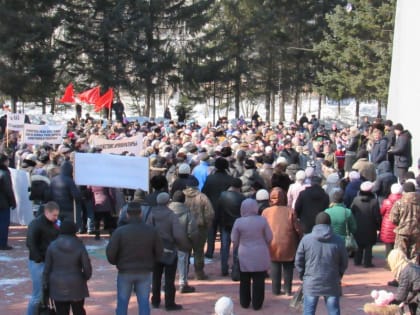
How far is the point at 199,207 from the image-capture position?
1041 cm

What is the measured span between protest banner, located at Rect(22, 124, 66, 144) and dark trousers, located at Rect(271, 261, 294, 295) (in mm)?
8282

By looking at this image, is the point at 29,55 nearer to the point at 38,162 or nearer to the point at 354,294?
the point at 38,162

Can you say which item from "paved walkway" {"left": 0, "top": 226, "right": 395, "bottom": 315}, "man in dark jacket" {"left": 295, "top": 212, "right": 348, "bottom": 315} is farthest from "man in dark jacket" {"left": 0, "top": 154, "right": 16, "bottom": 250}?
"man in dark jacket" {"left": 295, "top": 212, "right": 348, "bottom": 315}

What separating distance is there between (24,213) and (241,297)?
22.4 feet

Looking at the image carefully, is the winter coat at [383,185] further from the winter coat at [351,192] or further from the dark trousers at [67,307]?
the dark trousers at [67,307]

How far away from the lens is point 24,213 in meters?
14.7

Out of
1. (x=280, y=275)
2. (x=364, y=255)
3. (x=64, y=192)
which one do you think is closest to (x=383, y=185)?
(x=364, y=255)

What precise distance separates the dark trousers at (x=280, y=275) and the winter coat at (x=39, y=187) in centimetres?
456

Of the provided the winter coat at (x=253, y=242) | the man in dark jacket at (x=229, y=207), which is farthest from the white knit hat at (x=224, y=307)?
the man in dark jacket at (x=229, y=207)

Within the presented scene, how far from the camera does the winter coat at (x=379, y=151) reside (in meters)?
15.6

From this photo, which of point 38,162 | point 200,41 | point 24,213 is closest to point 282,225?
point 38,162

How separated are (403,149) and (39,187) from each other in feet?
25.0

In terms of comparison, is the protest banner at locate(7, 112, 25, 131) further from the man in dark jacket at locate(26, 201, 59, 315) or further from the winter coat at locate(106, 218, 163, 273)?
the winter coat at locate(106, 218, 163, 273)

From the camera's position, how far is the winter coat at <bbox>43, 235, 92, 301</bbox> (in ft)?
24.4
